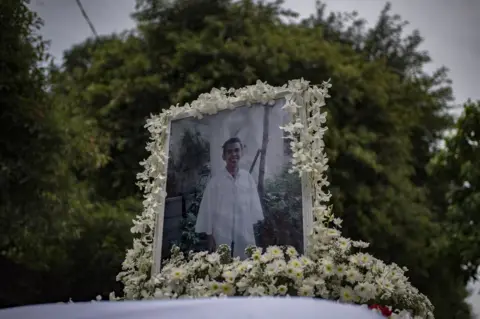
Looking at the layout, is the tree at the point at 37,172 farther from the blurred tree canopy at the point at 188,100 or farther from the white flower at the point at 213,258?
the white flower at the point at 213,258

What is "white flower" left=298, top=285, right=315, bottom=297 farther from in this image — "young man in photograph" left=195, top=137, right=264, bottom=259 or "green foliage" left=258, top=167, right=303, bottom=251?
"young man in photograph" left=195, top=137, right=264, bottom=259

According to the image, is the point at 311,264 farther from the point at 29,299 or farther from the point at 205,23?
the point at 205,23

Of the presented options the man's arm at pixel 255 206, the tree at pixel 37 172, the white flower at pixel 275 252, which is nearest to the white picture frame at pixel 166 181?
the white flower at pixel 275 252

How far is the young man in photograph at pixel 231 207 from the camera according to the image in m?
2.78

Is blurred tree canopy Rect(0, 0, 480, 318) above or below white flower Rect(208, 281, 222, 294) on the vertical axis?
above

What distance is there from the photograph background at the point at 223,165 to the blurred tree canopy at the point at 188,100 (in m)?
1.41

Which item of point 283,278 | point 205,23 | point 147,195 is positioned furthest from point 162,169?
point 205,23

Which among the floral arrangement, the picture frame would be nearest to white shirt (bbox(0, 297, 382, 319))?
the floral arrangement

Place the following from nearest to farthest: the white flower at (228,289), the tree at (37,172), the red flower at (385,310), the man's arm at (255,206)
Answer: the red flower at (385,310) < the white flower at (228,289) < the man's arm at (255,206) < the tree at (37,172)

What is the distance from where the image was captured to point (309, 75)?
5453 millimetres

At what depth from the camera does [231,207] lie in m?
2.86

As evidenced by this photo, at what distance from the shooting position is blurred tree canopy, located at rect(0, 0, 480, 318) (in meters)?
4.14

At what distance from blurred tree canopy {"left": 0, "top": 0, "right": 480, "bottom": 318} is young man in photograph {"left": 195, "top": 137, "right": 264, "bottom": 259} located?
1675 millimetres

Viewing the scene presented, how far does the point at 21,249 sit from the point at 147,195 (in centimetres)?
185
